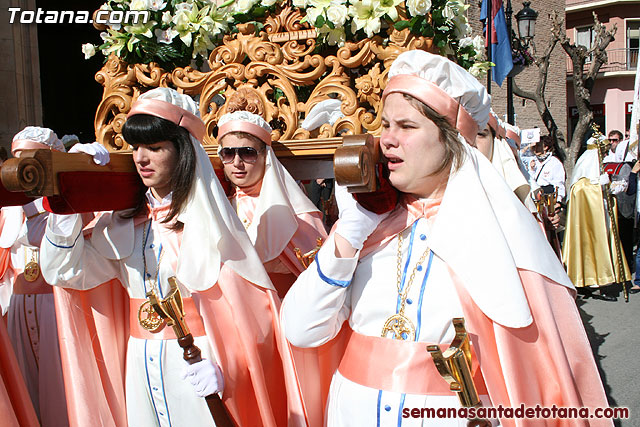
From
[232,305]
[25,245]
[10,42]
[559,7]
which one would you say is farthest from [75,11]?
[559,7]

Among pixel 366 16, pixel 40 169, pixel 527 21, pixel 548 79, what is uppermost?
pixel 548 79

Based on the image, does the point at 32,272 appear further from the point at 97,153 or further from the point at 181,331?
the point at 181,331

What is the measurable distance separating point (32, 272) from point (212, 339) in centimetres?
172

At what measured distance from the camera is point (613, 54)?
1096 inches

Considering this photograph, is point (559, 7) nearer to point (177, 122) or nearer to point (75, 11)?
point (75, 11)

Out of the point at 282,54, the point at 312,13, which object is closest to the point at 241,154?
the point at 282,54

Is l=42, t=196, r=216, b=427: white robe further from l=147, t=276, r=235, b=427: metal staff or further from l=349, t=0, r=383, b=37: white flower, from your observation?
l=349, t=0, r=383, b=37: white flower

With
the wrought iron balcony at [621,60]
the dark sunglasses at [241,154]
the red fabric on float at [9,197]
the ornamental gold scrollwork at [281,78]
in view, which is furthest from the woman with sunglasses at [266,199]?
the wrought iron balcony at [621,60]

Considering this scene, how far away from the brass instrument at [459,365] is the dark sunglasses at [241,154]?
1.93 m

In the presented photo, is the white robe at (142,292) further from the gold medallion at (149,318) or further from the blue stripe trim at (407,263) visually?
the blue stripe trim at (407,263)

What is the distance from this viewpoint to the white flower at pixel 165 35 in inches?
130

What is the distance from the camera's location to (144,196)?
8.81 feet

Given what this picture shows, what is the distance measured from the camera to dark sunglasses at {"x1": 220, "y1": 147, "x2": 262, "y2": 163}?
325 cm
